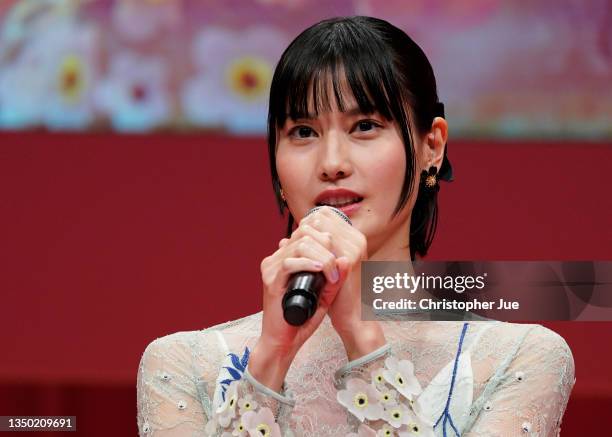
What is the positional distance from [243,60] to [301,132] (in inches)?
34.1

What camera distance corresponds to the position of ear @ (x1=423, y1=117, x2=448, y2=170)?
68.1 inches

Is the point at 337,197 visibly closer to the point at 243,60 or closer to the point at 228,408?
the point at 228,408

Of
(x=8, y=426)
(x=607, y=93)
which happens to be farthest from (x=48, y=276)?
(x=607, y=93)

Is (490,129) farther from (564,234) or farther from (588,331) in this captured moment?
(588,331)

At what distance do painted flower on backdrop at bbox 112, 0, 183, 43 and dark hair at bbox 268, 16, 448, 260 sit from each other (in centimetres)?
84

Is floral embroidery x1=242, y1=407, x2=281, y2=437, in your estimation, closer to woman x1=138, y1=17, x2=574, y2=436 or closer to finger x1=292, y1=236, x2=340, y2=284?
woman x1=138, y1=17, x2=574, y2=436

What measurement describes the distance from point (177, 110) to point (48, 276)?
1.53ft

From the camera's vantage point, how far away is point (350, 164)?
158 cm

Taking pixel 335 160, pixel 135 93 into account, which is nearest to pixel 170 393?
pixel 335 160

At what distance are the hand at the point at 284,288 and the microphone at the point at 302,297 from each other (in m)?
0.02

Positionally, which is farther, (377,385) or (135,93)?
(135,93)

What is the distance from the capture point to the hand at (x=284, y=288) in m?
1.35

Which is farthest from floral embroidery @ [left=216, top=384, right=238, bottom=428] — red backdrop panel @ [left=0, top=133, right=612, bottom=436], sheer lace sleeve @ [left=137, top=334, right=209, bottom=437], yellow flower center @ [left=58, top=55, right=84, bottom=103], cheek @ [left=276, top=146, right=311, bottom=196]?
yellow flower center @ [left=58, top=55, right=84, bottom=103]

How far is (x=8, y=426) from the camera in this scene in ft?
7.48
